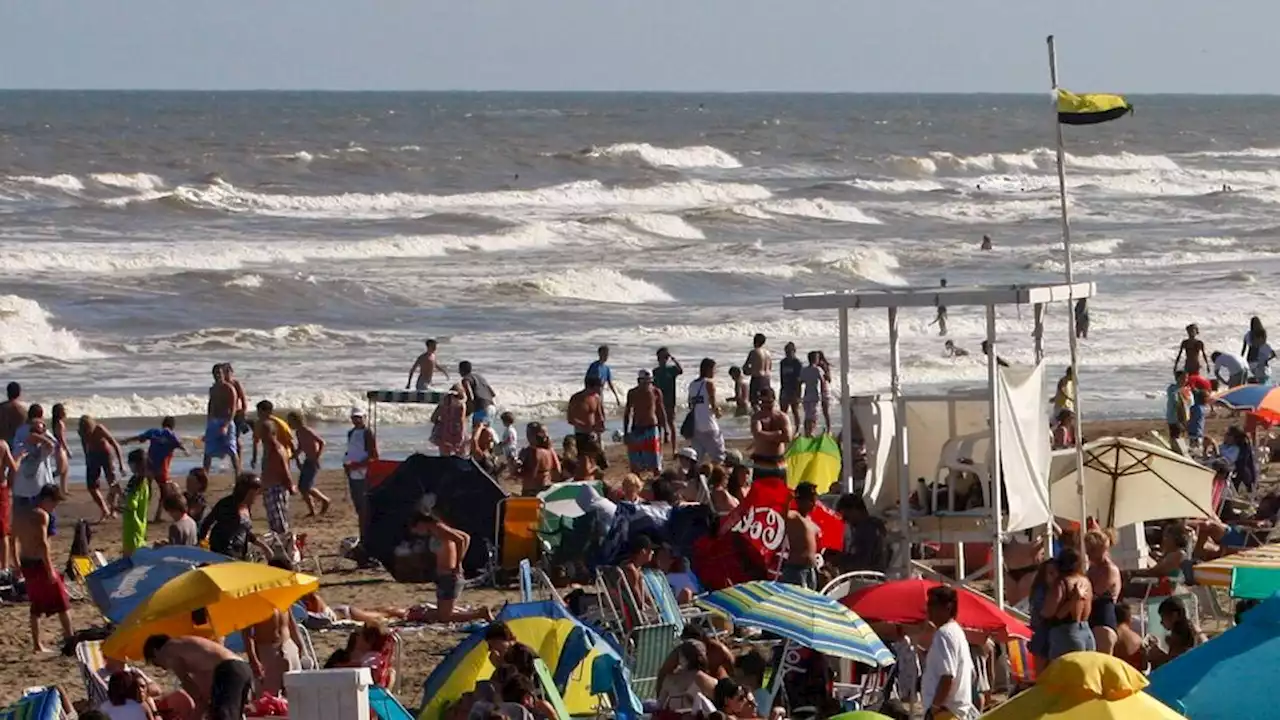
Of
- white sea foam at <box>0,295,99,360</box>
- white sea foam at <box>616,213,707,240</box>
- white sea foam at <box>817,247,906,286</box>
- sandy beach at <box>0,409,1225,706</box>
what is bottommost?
sandy beach at <box>0,409,1225,706</box>

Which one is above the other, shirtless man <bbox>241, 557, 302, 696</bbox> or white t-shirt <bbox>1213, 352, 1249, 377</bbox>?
white t-shirt <bbox>1213, 352, 1249, 377</bbox>

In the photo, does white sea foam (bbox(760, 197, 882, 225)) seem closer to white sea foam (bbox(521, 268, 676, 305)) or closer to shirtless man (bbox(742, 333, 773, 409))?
white sea foam (bbox(521, 268, 676, 305))

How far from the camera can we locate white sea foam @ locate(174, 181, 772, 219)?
2030 inches

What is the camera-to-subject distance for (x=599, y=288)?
35688 mm

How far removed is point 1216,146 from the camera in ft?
315

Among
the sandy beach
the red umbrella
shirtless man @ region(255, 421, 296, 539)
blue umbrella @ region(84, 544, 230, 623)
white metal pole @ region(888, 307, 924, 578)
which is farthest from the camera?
shirtless man @ region(255, 421, 296, 539)

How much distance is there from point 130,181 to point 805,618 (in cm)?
4968

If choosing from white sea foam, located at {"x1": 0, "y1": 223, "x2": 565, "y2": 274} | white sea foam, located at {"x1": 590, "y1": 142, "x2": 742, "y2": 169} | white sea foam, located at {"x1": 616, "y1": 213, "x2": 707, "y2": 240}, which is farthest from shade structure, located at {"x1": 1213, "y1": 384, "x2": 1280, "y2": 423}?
white sea foam, located at {"x1": 590, "y1": 142, "x2": 742, "y2": 169}

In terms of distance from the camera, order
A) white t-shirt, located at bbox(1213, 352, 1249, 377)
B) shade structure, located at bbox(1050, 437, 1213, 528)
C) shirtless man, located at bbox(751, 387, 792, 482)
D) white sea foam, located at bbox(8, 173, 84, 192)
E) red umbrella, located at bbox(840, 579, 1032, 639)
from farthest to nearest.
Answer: white sea foam, located at bbox(8, 173, 84, 192) → white t-shirt, located at bbox(1213, 352, 1249, 377) → shirtless man, located at bbox(751, 387, 792, 482) → shade structure, located at bbox(1050, 437, 1213, 528) → red umbrella, located at bbox(840, 579, 1032, 639)

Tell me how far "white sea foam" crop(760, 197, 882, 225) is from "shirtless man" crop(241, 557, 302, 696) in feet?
142

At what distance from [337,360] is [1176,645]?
58.7ft

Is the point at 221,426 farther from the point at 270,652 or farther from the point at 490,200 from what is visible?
the point at 490,200

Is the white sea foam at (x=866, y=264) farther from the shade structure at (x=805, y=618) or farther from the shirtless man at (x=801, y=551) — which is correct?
the shade structure at (x=805, y=618)

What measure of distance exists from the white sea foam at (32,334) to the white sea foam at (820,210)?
1039 inches
